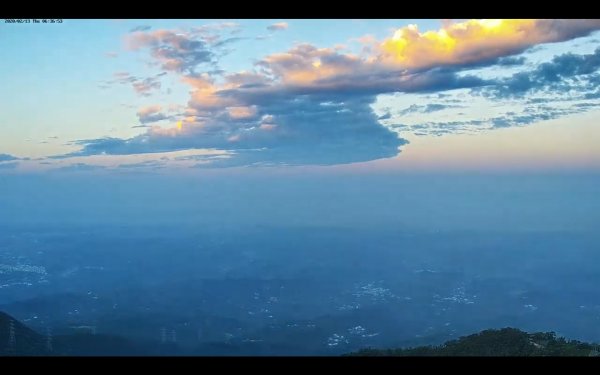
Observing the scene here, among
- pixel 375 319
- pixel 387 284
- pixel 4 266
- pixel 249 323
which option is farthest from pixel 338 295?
pixel 4 266

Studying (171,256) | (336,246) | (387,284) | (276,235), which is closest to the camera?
(387,284)

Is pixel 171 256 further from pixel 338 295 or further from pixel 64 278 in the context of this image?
pixel 338 295

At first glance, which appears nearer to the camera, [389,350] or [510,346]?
[510,346]

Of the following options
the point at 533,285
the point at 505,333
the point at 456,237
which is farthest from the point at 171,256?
the point at 456,237

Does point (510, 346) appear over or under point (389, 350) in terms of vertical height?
over

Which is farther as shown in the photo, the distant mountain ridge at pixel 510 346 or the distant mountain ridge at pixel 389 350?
the distant mountain ridge at pixel 389 350

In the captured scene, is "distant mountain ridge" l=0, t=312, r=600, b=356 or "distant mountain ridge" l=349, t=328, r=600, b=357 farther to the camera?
"distant mountain ridge" l=0, t=312, r=600, b=356
